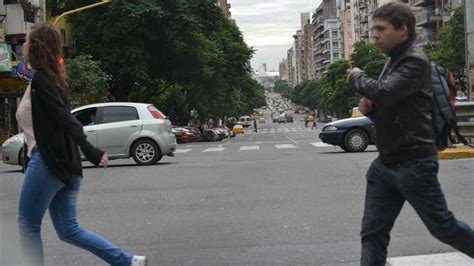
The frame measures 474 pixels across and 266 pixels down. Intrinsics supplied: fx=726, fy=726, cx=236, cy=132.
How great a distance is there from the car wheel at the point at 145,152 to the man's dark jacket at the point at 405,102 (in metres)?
12.8

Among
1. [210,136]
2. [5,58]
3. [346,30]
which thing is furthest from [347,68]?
[346,30]

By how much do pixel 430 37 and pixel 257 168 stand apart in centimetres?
6963

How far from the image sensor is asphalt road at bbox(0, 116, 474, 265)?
21.2 feet

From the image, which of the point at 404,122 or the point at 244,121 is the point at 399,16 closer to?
the point at 404,122

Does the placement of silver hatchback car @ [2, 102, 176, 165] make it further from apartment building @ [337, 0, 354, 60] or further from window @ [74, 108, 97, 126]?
apartment building @ [337, 0, 354, 60]

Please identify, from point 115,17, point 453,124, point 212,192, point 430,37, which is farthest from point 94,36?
point 430,37

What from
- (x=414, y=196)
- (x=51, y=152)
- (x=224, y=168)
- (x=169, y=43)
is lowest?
(x=224, y=168)

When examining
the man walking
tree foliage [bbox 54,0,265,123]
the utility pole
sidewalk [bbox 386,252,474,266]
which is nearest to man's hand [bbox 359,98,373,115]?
the man walking

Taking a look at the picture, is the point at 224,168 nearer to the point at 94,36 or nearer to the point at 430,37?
the point at 94,36

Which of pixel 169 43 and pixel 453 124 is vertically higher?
pixel 169 43

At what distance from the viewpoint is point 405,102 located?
4.25m

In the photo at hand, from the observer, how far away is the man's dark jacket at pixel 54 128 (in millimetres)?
4754

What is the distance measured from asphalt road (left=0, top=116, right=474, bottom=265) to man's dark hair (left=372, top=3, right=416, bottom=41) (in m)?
2.36

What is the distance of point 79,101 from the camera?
123 feet
